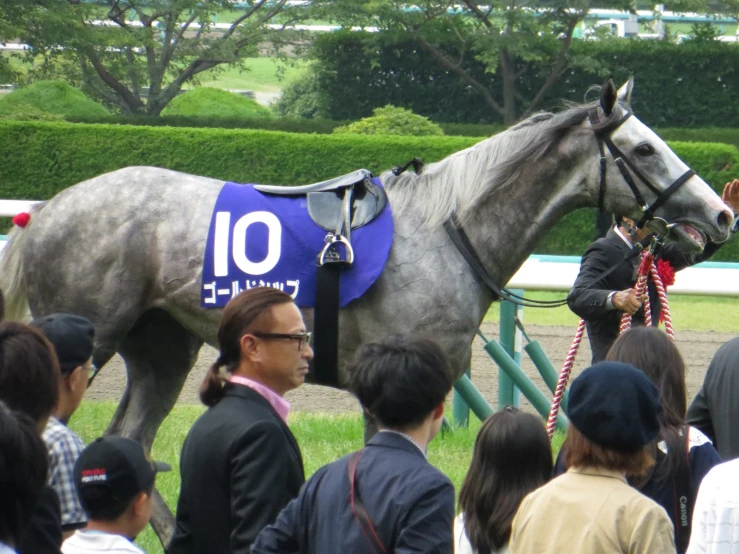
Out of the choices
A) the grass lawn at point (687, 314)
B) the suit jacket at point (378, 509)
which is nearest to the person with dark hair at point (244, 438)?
the suit jacket at point (378, 509)

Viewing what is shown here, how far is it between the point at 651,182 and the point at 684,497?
194 cm

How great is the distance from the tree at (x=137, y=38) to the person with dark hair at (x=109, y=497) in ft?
53.5

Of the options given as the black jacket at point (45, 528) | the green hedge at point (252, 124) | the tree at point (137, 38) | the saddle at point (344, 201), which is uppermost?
the tree at point (137, 38)

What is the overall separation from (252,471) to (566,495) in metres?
0.70

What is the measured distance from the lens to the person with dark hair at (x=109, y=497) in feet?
7.54

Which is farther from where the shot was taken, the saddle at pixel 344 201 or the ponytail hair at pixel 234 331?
the saddle at pixel 344 201

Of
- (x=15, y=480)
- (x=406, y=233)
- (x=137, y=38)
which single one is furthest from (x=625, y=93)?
(x=137, y=38)

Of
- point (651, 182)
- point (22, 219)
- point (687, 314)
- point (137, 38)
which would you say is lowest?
point (687, 314)

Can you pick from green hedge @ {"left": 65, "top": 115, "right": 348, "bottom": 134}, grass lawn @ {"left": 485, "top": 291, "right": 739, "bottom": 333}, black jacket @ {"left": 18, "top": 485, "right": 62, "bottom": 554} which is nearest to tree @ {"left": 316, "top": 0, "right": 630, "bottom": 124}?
green hedge @ {"left": 65, "top": 115, "right": 348, "bottom": 134}

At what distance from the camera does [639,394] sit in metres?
2.22

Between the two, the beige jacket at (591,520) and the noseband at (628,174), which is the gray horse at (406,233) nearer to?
the noseband at (628,174)

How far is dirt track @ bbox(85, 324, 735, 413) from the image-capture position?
7445 millimetres

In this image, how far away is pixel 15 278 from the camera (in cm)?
471

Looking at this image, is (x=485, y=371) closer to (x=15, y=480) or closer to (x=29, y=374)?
(x=29, y=374)
